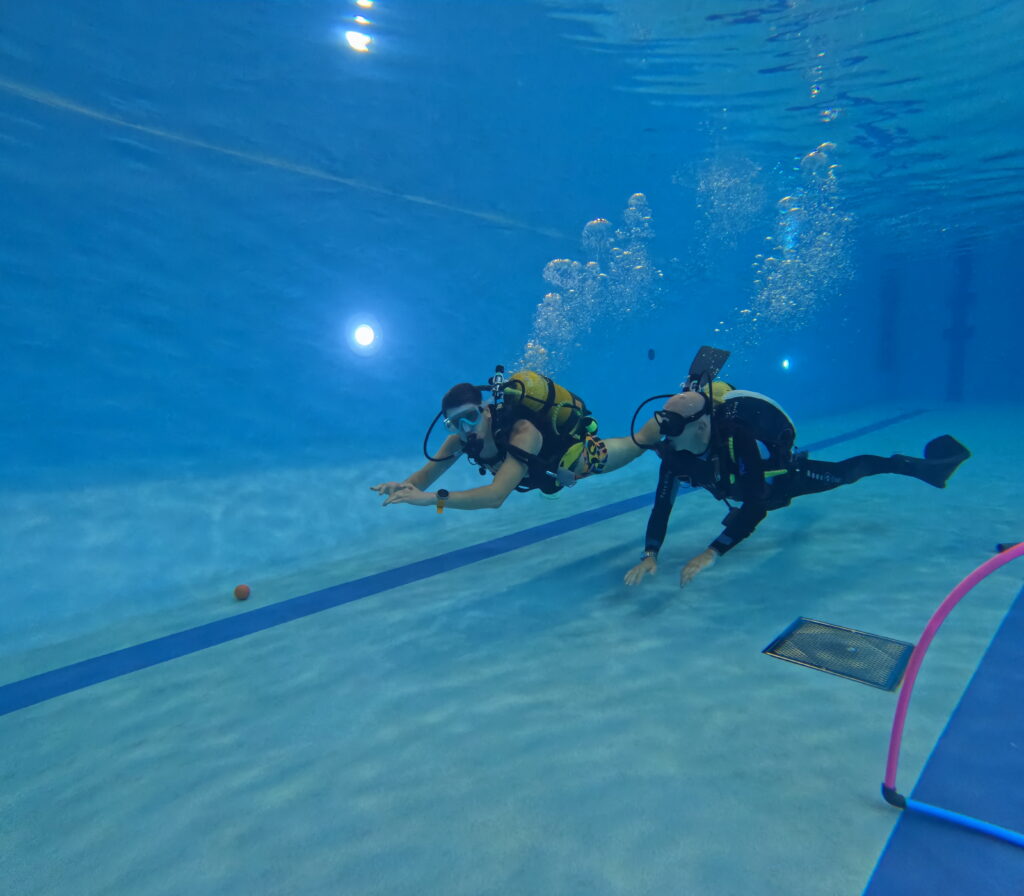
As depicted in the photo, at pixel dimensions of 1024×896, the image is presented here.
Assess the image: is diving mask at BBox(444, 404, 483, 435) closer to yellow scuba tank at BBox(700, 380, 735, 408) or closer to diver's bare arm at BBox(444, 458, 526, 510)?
diver's bare arm at BBox(444, 458, 526, 510)

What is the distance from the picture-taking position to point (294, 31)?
28.1 ft

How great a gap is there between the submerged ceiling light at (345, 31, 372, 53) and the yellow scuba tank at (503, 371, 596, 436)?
7.51m

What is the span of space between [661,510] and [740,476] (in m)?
0.69

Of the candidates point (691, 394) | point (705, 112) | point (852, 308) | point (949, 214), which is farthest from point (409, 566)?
point (852, 308)

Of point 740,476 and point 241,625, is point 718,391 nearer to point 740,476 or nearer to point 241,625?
point 740,476

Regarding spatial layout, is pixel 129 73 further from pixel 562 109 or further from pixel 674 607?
pixel 674 607

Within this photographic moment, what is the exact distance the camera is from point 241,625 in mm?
4906

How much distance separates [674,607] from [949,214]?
27.7 metres

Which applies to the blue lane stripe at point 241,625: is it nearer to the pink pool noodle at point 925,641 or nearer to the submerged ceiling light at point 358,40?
the pink pool noodle at point 925,641

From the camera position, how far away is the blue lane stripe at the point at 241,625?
4121mm

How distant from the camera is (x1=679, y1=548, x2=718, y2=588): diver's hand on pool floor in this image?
14.2 feet

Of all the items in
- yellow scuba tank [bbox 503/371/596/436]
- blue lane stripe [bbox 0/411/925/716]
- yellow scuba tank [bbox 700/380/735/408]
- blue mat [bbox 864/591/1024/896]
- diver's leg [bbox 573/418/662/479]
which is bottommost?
blue lane stripe [bbox 0/411/925/716]

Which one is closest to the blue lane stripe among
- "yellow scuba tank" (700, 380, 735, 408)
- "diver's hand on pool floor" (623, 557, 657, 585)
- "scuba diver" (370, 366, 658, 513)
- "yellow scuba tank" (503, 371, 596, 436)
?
"scuba diver" (370, 366, 658, 513)

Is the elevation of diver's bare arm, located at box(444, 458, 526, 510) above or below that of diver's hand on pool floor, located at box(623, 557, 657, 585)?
above
